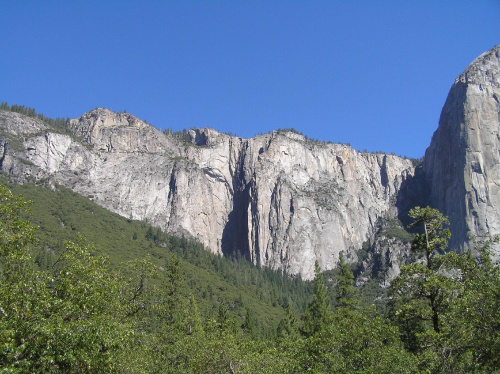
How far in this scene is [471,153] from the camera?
549ft

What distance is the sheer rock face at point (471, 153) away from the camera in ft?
523

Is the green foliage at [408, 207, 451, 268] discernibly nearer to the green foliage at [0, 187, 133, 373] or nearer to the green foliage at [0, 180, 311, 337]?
the green foliage at [0, 187, 133, 373]

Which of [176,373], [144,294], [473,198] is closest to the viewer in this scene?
[144,294]

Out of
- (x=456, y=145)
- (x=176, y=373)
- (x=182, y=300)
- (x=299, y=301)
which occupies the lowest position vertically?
(x=176, y=373)

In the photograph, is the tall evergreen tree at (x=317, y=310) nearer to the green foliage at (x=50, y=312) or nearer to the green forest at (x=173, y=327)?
the green forest at (x=173, y=327)

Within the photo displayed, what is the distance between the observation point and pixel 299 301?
466 feet

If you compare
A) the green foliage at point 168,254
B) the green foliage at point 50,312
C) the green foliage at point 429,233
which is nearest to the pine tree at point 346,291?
the green foliage at point 429,233

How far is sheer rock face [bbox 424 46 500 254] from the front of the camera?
523ft

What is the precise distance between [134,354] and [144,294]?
15.9 ft

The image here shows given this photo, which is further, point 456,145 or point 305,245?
point 305,245

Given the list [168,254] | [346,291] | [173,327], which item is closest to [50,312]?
[173,327]

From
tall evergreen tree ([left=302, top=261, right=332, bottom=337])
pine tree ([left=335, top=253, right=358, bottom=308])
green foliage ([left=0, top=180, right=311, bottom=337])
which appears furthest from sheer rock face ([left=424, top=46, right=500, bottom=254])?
pine tree ([left=335, top=253, right=358, bottom=308])

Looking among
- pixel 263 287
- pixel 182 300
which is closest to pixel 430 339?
pixel 182 300

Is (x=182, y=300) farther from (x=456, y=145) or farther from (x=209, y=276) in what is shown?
(x=456, y=145)
